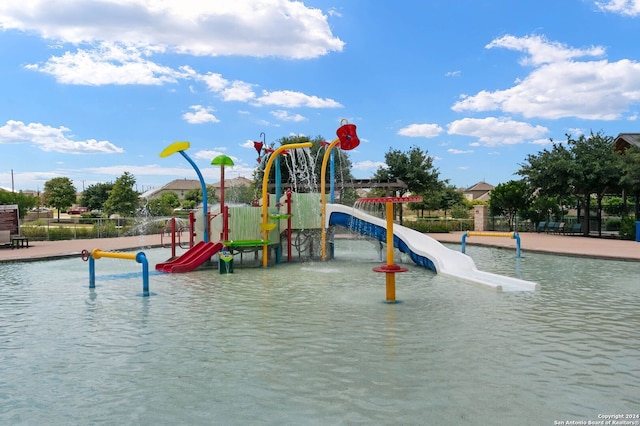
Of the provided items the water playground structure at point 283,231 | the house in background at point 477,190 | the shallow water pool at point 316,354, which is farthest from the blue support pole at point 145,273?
the house in background at point 477,190

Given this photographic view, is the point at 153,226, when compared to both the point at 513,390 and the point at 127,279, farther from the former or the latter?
the point at 513,390

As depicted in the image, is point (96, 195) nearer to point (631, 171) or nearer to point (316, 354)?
point (631, 171)

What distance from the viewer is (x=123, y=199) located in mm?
61531

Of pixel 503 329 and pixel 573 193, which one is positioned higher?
pixel 573 193

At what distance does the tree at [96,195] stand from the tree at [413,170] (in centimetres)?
5979

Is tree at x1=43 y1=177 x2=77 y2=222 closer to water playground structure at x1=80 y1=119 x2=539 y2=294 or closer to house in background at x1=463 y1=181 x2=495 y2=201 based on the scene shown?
water playground structure at x1=80 y1=119 x2=539 y2=294

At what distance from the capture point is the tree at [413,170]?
134 ft

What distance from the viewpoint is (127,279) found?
12812mm

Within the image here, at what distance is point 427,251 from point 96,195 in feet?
278

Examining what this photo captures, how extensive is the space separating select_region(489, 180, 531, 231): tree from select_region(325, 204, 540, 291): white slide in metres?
19.9

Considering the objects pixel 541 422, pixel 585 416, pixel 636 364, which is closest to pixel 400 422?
pixel 541 422

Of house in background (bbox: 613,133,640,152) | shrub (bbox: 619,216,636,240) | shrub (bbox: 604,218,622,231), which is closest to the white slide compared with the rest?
shrub (bbox: 619,216,636,240)

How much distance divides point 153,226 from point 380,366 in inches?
1156

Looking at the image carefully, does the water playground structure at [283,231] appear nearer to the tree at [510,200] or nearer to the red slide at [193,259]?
the red slide at [193,259]
